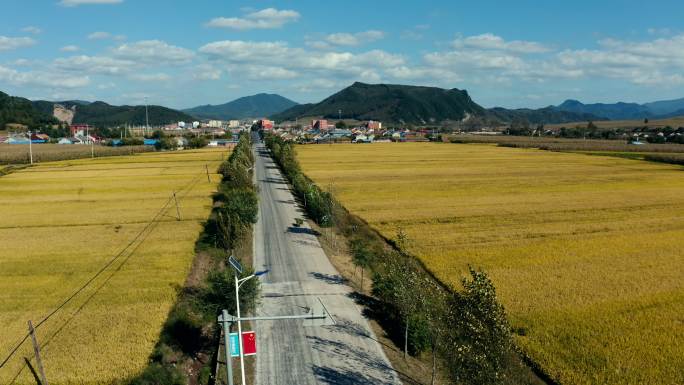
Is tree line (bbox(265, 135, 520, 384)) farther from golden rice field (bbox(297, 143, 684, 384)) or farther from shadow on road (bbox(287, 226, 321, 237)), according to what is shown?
shadow on road (bbox(287, 226, 321, 237))

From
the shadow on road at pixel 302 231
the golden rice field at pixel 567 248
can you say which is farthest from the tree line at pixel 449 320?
the shadow on road at pixel 302 231

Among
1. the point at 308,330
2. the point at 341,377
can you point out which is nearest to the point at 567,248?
the point at 308,330

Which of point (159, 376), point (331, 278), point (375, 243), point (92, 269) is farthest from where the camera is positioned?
point (375, 243)

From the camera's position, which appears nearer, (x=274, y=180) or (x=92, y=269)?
(x=92, y=269)

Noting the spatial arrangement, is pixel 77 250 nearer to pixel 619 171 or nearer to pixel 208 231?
pixel 208 231

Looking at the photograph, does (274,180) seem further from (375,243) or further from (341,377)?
(341,377)

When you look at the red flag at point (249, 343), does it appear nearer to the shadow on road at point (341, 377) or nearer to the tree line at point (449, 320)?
the shadow on road at point (341, 377)

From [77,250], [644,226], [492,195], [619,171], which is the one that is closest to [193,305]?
[77,250]

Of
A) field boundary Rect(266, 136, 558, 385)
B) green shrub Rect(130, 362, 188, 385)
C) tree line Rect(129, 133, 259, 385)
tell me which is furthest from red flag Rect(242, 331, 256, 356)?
field boundary Rect(266, 136, 558, 385)
